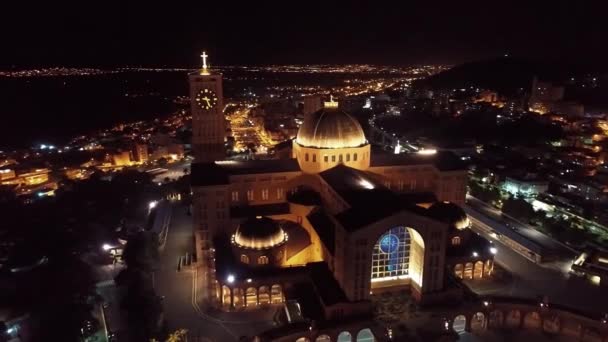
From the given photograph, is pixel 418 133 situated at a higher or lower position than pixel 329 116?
lower

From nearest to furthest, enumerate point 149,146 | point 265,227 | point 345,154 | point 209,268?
point 265,227 → point 209,268 → point 345,154 → point 149,146

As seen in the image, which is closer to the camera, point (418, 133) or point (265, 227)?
point (265, 227)

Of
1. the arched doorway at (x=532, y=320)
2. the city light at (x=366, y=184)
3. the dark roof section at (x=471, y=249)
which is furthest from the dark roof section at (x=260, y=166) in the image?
the arched doorway at (x=532, y=320)

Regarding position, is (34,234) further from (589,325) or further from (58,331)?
(589,325)

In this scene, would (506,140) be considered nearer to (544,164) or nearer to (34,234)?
(544,164)

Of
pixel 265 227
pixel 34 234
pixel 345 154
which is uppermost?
pixel 345 154

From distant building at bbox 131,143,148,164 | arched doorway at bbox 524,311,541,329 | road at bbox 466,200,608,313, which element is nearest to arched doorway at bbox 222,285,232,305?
road at bbox 466,200,608,313

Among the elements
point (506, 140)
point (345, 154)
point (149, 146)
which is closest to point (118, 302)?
point (345, 154)

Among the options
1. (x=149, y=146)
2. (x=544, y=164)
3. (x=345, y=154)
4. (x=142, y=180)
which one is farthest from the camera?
(x=149, y=146)
